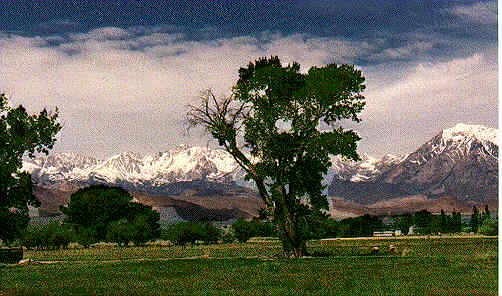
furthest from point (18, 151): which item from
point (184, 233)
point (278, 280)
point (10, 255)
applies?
point (184, 233)

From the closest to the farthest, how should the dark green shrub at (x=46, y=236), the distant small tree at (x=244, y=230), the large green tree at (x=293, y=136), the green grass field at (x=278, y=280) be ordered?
the green grass field at (x=278, y=280) → the large green tree at (x=293, y=136) → the dark green shrub at (x=46, y=236) → the distant small tree at (x=244, y=230)

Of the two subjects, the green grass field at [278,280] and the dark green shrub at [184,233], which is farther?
the dark green shrub at [184,233]

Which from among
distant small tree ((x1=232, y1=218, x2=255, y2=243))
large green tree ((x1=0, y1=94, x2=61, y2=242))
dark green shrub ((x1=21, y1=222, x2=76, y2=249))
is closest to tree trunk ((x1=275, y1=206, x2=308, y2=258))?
large green tree ((x1=0, y1=94, x2=61, y2=242))

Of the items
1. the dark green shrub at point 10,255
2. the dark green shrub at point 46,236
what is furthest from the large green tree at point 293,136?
the dark green shrub at point 46,236

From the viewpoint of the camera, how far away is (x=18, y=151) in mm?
59094

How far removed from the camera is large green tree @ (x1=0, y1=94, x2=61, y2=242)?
57.5 metres

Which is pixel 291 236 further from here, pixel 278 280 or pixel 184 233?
pixel 184 233

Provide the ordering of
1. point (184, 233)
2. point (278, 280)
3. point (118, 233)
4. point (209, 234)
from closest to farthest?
point (278, 280) → point (184, 233) → point (118, 233) → point (209, 234)

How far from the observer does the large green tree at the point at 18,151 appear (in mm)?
57469

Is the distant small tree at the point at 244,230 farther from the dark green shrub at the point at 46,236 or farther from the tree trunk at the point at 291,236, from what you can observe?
the tree trunk at the point at 291,236

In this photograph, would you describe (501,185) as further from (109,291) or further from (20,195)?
(20,195)

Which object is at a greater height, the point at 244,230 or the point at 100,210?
the point at 100,210

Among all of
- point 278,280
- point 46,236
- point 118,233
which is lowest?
point 278,280

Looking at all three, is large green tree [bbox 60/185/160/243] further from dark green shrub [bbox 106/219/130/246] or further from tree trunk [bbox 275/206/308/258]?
tree trunk [bbox 275/206/308/258]
